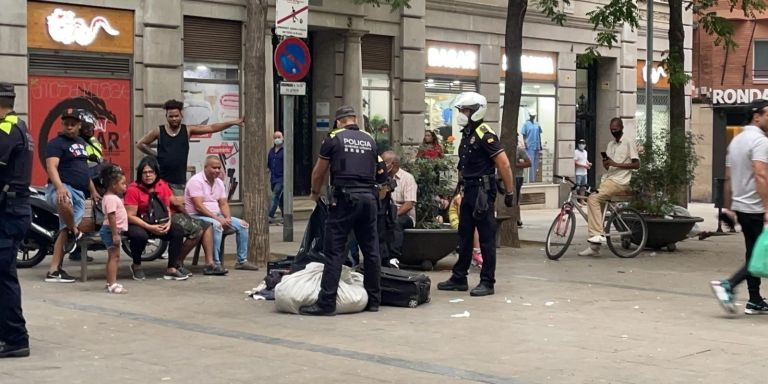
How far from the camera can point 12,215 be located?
8031mm

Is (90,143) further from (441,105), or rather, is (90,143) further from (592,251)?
(441,105)

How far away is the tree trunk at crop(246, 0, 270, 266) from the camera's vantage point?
13.9 meters

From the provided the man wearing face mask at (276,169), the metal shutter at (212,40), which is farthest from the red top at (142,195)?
the man wearing face mask at (276,169)

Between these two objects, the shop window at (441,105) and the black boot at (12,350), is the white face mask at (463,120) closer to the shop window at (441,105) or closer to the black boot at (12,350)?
the black boot at (12,350)

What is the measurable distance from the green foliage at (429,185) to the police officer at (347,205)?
11.1 feet

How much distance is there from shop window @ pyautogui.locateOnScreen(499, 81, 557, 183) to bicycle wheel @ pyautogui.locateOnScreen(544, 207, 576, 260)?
1205cm

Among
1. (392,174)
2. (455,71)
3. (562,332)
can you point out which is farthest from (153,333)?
(455,71)

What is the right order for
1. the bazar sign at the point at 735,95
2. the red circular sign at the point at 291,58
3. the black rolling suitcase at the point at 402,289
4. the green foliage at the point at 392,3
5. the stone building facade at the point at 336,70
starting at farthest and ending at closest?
the bazar sign at the point at 735,95 < the green foliage at the point at 392,3 < the stone building facade at the point at 336,70 < the red circular sign at the point at 291,58 < the black rolling suitcase at the point at 402,289

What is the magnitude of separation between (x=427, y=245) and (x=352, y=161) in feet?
11.6

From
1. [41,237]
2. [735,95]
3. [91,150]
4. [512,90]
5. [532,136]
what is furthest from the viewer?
[735,95]

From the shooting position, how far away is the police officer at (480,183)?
11.5 m

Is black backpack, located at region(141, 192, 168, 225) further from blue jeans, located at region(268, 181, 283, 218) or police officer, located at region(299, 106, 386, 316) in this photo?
blue jeans, located at region(268, 181, 283, 218)

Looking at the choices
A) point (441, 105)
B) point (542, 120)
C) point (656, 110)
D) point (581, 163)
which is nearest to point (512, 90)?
point (441, 105)

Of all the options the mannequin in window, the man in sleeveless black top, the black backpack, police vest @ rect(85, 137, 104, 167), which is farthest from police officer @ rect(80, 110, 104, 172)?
the mannequin in window
